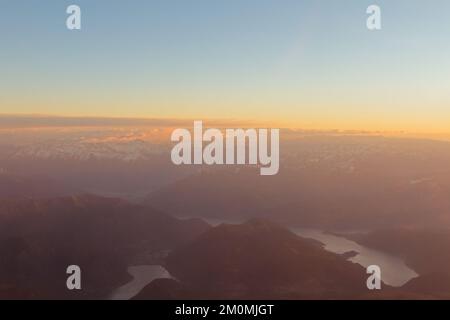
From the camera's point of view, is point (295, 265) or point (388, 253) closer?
point (295, 265)

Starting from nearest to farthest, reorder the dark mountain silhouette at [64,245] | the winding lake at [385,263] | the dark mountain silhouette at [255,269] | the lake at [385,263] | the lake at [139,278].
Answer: the dark mountain silhouette at [255,269] → the lake at [139,278] → the dark mountain silhouette at [64,245] → the winding lake at [385,263] → the lake at [385,263]

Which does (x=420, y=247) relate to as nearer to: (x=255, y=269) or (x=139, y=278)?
(x=255, y=269)

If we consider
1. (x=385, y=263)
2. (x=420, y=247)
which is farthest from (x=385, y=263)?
(x=420, y=247)

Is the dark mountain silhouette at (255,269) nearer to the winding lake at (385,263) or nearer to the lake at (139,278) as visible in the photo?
the lake at (139,278)

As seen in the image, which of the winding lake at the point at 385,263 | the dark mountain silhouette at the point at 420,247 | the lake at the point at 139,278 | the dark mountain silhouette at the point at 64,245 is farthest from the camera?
the dark mountain silhouette at the point at 420,247

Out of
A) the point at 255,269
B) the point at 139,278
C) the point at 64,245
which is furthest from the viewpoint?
the point at 64,245

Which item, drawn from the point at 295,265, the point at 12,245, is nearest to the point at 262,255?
the point at 295,265

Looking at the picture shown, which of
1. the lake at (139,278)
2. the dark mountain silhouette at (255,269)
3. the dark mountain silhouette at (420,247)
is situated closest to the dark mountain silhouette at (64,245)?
the lake at (139,278)
